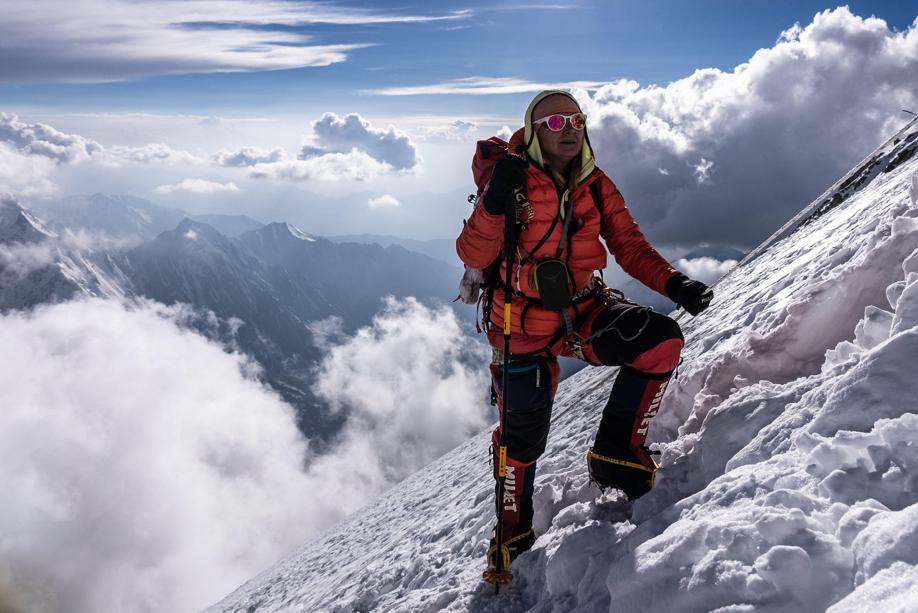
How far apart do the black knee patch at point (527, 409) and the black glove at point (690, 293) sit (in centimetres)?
121

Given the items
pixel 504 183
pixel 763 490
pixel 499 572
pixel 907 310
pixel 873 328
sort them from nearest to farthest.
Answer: pixel 763 490 → pixel 907 310 → pixel 873 328 → pixel 504 183 → pixel 499 572

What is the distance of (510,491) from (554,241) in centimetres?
225

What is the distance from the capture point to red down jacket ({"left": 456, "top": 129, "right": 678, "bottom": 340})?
4.52 meters

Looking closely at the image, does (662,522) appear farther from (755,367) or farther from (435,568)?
(435,568)

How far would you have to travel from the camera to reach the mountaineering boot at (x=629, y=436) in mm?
4367

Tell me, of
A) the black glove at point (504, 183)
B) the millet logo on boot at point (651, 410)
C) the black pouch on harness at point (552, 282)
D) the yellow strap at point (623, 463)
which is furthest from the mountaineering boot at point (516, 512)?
the black glove at point (504, 183)

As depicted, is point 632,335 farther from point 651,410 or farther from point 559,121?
point 559,121

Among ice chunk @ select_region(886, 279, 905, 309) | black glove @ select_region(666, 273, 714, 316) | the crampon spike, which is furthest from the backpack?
ice chunk @ select_region(886, 279, 905, 309)

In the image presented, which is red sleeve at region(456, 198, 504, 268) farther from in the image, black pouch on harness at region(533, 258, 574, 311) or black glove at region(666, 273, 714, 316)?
black glove at region(666, 273, 714, 316)

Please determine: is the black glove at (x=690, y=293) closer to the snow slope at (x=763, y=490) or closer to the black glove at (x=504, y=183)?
the snow slope at (x=763, y=490)

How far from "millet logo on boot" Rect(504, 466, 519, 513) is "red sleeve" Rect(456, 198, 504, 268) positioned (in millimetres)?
1849

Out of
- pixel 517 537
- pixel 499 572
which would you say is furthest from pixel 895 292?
pixel 499 572

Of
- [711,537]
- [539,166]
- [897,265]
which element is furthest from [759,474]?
[539,166]

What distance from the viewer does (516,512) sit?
508 cm
